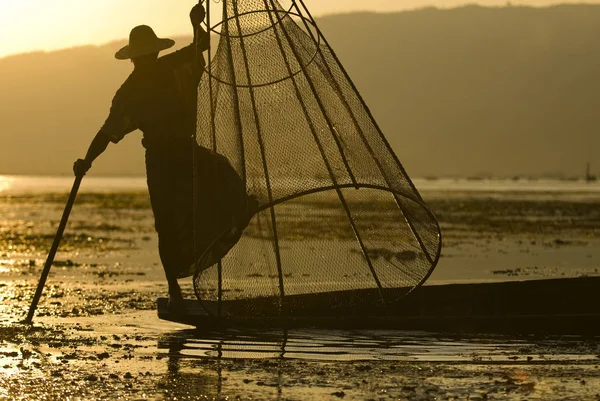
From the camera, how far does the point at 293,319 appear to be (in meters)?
9.27

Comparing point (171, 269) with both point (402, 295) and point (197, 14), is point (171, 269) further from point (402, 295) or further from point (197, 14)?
point (197, 14)

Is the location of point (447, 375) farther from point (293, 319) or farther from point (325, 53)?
point (325, 53)

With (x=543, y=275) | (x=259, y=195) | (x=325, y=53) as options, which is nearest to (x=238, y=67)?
(x=325, y=53)

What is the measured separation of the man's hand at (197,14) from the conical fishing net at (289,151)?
196 mm

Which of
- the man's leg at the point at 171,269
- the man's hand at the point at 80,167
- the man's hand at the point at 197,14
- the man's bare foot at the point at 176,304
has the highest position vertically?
the man's hand at the point at 197,14

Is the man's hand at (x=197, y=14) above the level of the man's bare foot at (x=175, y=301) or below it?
above

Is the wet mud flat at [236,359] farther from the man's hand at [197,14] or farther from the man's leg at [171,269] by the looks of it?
the man's hand at [197,14]

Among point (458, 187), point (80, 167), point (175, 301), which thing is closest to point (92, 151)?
point (80, 167)

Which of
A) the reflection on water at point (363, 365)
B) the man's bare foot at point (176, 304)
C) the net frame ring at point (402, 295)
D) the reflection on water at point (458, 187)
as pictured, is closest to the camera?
the reflection on water at point (363, 365)

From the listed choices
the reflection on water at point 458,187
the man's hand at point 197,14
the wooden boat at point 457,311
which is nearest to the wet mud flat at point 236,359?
the wooden boat at point 457,311

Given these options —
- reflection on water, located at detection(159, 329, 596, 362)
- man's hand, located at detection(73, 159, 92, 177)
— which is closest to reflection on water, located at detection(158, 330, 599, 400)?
reflection on water, located at detection(159, 329, 596, 362)

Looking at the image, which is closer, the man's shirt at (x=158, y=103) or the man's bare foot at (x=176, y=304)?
the man's shirt at (x=158, y=103)

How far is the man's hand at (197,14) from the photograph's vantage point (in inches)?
372

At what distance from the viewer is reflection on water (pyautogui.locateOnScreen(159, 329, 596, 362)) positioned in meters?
7.94
